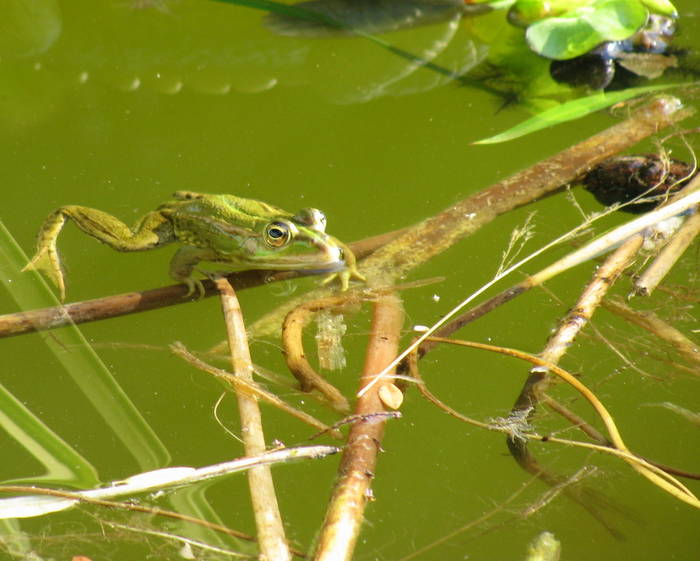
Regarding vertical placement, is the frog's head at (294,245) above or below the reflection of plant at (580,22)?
below

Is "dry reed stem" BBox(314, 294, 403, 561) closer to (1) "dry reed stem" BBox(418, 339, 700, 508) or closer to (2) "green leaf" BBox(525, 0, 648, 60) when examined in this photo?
(1) "dry reed stem" BBox(418, 339, 700, 508)

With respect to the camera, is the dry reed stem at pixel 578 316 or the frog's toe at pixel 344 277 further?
the frog's toe at pixel 344 277

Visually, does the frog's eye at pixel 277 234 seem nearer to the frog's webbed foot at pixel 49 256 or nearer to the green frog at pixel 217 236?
the green frog at pixel 217 236

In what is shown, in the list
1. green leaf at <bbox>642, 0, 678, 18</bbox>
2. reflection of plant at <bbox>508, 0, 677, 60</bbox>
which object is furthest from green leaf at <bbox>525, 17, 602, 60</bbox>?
green leaf at <bbox>642, 0, 678, 18</bbox>

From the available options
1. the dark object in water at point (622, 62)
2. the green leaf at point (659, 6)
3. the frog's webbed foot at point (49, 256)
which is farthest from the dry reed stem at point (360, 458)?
the green leaf at point (659, 6)

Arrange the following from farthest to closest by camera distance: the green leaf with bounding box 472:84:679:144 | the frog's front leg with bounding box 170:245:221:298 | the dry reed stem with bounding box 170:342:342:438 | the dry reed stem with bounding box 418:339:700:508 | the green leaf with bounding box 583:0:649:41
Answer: the green leaf with bounding box 583:0:649:41 < the green leaf with bounding box 472:84:679:144 < the frog's front leg with bounding box 170:245:221:298 < the dry reed stem with bounding box 170:342:342:438 < the dry reed stem with bounding box 418:339:700:508

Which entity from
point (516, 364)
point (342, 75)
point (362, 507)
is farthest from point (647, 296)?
point (342, 75)
